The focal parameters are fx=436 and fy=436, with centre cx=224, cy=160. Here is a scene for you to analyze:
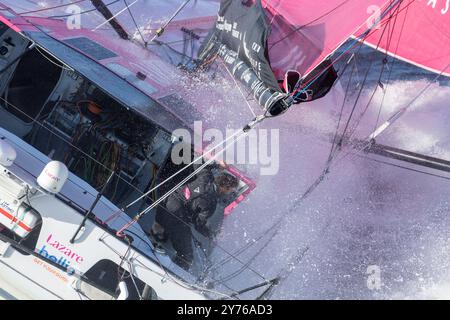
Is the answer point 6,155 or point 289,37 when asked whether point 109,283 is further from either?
point 289,37

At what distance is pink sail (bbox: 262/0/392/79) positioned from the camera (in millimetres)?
4902

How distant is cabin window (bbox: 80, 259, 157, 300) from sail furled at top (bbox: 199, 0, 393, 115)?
2232 mm

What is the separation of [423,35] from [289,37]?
2.47m

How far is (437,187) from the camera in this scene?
306 inches

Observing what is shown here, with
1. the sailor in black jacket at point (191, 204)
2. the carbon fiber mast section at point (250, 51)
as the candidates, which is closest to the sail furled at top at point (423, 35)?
the carbon fiber mast section at point (250, 51)

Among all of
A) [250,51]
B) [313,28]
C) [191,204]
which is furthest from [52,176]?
[313,28]

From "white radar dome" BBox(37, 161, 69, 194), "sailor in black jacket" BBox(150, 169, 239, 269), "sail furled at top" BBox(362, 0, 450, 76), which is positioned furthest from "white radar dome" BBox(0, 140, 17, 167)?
"sail furled at top" BBox(362, 0, 450, 76)

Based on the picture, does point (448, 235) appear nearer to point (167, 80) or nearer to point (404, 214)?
point (404, 214)

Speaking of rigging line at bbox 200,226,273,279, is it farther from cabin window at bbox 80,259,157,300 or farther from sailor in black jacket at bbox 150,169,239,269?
cabin window at bbox 80,259,157,300

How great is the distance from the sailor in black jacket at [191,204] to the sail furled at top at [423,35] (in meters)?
3.21

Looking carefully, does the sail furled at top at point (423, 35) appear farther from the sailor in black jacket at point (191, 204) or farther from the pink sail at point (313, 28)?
the sailor in black jacket at point (191, 204)

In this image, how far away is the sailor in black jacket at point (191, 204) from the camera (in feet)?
17.6
